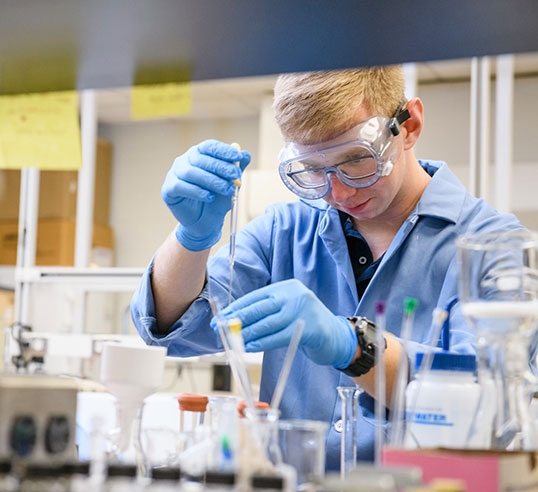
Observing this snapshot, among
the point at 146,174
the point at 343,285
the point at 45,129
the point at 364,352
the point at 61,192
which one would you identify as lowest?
the point at 364,352

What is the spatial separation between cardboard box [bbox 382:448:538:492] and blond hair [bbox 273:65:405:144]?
0.93 metres

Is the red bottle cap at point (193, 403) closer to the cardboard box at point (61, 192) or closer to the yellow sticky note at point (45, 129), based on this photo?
the yellow sticky note at point (45, 129)

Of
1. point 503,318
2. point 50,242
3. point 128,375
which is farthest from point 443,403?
point 50,242

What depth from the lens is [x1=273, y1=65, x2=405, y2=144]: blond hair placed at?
154cm

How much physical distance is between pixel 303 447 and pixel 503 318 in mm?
268

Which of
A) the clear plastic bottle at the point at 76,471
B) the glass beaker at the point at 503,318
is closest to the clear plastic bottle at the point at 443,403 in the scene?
the glass beaker at the point at 503,318

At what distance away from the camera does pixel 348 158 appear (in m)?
1.59

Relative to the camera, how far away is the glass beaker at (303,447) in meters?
0.78

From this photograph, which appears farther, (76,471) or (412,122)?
(412,122)

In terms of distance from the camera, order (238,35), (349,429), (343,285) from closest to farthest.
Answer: (238,35), (349,429), (343,285)

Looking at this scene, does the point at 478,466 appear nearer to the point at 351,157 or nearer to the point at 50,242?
the point at 351,157

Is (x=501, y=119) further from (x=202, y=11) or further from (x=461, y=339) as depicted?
(x=202, y=11)

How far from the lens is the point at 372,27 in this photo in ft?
3.24

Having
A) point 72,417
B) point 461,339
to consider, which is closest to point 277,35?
point 72,417
